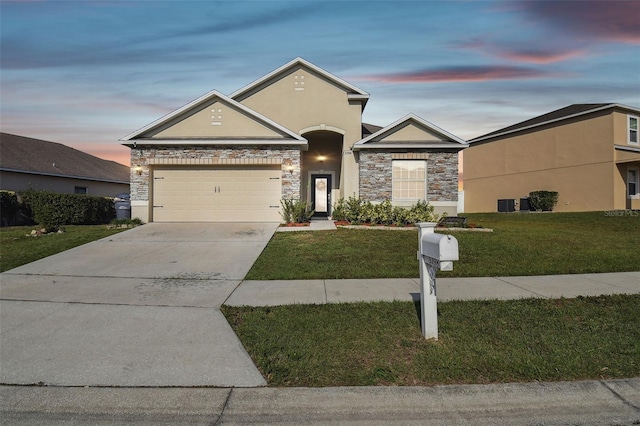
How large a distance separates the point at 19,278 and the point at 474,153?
102 feet

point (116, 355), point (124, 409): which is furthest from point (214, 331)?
point (124, 409)

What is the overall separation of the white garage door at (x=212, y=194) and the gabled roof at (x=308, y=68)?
484 cm

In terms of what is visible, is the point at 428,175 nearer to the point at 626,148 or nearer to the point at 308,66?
the point at 308,66

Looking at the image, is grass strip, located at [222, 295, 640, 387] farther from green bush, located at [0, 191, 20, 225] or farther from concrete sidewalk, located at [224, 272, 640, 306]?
green bush, located at [0, 191, 20, 225]

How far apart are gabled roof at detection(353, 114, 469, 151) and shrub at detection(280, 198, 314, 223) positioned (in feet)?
13.1

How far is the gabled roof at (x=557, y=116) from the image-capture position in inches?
911

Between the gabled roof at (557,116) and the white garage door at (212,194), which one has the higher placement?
the gabled roof at (557,116)

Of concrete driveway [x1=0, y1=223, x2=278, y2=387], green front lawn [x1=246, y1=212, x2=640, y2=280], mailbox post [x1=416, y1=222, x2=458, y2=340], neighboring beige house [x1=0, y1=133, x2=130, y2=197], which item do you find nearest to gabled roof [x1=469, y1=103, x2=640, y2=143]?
green front lawn [x1=246, y1=212, x2=640, y2=280]

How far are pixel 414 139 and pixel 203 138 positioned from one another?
955 cm

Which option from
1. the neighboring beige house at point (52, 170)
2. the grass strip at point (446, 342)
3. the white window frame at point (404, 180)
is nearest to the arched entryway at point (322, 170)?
the white window frame at point (404, 180)

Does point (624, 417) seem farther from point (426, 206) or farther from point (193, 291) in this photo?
point (426, 206)

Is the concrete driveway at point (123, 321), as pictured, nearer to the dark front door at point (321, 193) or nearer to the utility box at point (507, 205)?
the dark front door at point (321, 193)

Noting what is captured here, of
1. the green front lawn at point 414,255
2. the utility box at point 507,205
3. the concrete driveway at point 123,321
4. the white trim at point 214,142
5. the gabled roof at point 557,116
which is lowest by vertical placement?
the concrete driveway at point 123,321

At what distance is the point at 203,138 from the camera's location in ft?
54.2
